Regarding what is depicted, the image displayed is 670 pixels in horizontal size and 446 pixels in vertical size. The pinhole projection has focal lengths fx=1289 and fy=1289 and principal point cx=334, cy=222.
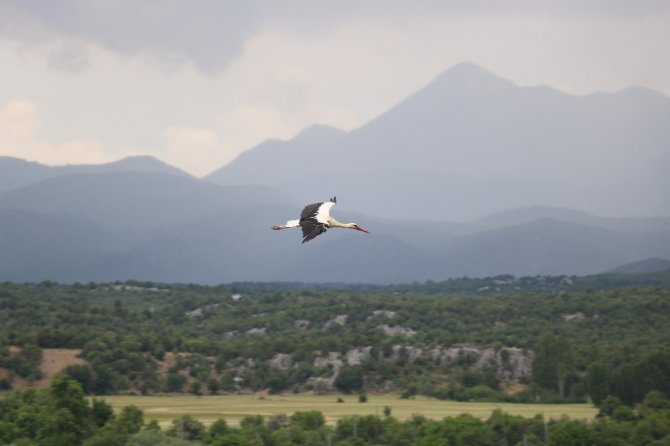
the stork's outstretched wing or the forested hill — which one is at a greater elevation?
the stork's outstretched wing

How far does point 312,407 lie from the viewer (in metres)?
118

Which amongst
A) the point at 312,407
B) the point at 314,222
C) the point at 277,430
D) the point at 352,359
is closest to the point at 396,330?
the point at 352,359

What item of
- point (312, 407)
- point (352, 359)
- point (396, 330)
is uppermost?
point (396, 330)

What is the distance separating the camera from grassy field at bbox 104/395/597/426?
10806 centimetres

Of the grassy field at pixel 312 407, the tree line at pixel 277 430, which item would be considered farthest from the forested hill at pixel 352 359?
the tree line at pixel 277 430

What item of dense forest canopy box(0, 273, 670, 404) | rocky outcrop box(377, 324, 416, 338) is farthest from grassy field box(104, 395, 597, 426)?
rocky outcrop box(377, 324, 416, 338)

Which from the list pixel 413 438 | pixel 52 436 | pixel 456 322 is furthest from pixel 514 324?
pixel 52 436

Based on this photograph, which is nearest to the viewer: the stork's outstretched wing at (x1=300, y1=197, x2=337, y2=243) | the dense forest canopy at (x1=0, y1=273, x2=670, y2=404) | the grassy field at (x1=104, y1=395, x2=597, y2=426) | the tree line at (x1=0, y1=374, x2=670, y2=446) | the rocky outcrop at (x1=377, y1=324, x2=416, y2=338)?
the stork's outstretched wing at (x1=300, y1=197, x2=337, y2=243)

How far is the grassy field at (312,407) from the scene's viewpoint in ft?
355

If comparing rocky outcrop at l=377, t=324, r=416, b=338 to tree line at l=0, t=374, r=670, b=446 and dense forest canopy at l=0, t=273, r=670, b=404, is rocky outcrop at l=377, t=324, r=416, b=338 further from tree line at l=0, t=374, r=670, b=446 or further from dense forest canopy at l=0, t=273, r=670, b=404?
tree line at l=0, t=374, r=670, b=446

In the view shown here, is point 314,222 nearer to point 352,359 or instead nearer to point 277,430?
point 277,430

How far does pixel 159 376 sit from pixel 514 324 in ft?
233

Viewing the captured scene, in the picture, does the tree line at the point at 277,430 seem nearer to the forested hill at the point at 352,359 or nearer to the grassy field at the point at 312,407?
the grassy field at the point at 312,407

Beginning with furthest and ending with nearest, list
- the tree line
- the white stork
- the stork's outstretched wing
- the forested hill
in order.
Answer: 1. the forested hill
2. the tree line
3. the white stork
4. the stork's outstretched wing
